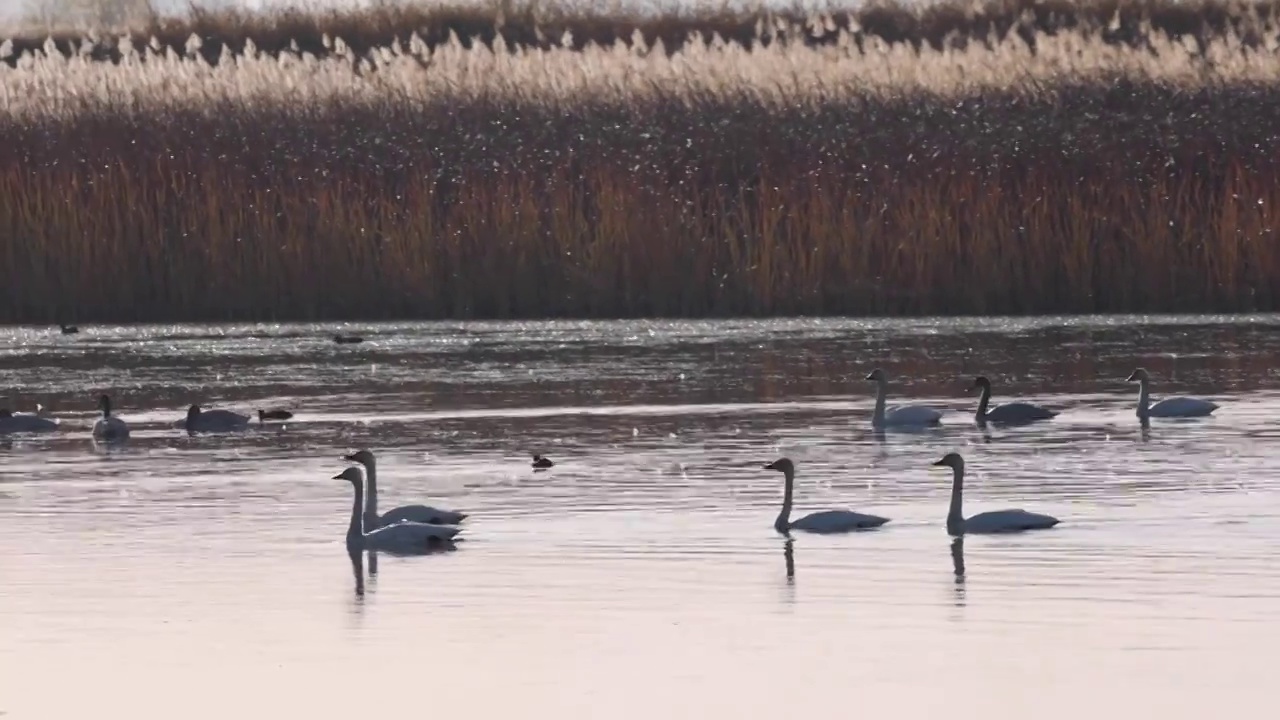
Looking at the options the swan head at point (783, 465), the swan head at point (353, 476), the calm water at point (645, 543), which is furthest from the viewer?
the swan head at point (783, 465)

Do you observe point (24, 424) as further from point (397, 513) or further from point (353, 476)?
point (397, 513)

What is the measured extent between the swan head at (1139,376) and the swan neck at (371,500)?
14.2 feet

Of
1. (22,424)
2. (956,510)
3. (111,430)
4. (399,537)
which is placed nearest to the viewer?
(399,537)

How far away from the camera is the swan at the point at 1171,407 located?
13.1 metres

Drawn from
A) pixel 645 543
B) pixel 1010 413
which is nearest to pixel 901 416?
pixel 1010 413

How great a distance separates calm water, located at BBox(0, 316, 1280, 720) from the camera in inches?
282

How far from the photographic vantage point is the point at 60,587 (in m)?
8.79

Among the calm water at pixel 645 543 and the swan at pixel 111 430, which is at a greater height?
the swan at pixel 111 430

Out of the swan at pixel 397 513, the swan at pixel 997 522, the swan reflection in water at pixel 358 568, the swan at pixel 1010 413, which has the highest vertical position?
the swan at pixel 1010 413

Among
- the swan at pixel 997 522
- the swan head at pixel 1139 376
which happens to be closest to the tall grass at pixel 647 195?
the swan head at pixel 1139 376

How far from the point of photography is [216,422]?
43.7 feet

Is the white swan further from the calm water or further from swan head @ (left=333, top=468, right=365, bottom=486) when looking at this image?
swan head @ (left=333, top=468, right=365, bottom=486)

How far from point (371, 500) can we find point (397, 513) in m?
0.17

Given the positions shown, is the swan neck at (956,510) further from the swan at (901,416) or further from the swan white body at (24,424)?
the swan white body at (24,424)
